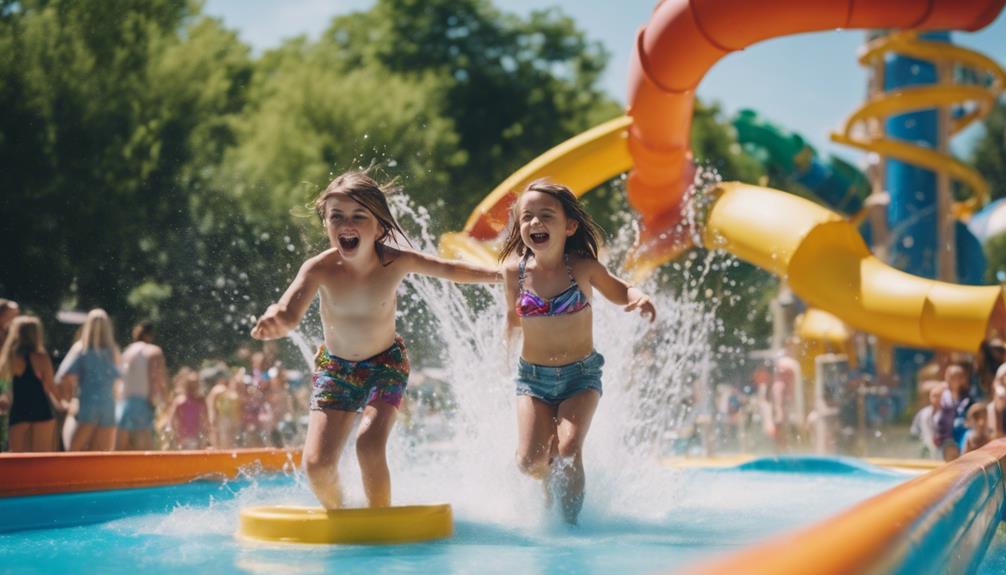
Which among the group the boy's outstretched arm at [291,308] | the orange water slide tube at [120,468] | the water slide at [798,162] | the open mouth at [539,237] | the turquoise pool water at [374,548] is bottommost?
the turquoise pool water at [374,548]

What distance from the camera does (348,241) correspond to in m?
4.00

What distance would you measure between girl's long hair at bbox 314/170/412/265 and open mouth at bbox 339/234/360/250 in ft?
0.37

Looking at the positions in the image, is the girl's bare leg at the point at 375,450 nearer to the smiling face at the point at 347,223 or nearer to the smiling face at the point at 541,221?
the smiling face at the point at 347,223

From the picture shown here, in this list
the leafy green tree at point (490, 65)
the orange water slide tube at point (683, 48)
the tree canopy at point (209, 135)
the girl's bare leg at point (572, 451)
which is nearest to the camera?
the girl's bare leg at point (572, 451)

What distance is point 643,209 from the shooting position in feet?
29.2

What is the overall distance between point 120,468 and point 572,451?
2400mm

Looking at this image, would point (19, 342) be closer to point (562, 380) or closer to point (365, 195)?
point (365, 195)

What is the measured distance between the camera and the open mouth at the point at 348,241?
3.98m

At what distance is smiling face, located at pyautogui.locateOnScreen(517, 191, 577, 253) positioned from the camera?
14.1ft

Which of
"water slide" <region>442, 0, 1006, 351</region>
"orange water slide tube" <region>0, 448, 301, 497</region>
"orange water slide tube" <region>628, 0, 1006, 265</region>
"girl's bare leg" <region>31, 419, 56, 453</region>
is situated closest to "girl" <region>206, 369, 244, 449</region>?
"girl's bare leg" <region>31, 419, 56, 453</region>

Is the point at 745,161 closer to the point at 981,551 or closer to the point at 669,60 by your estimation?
the point at 669,60

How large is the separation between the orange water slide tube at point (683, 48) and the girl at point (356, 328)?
3.61 meters

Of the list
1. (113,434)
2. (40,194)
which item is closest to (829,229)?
(113,434)

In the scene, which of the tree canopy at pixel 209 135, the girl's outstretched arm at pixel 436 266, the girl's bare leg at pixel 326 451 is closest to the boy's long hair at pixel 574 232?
the girl's outstretched arm at pixel 436 266
